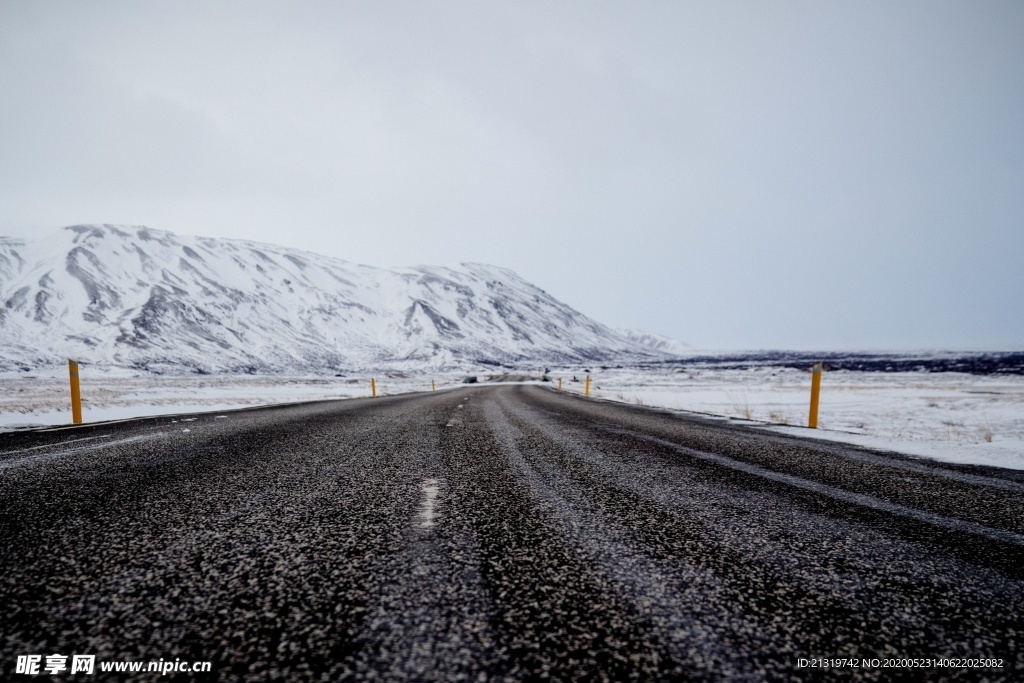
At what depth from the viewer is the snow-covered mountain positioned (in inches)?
3652

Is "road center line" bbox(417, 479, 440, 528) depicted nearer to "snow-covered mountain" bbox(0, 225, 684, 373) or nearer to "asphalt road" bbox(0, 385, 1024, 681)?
"asphalt road" bbox(0, 385, 1024, 681)

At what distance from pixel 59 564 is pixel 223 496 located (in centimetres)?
107

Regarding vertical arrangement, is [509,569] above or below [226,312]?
below

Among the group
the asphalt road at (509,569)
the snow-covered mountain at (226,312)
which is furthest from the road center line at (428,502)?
the snow-covered mountain at (226,312)

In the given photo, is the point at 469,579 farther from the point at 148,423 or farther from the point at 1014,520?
the point at 148,423

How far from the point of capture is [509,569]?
1.83 m

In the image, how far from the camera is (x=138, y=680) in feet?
3.70

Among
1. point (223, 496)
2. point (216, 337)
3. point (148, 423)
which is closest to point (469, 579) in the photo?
point (223, 496)

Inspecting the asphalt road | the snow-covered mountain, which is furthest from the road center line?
the snow-covered mountain

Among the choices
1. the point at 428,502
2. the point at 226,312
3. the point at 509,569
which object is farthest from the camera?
the point at 226,312

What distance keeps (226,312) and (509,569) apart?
138m

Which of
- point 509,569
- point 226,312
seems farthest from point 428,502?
point 226,312

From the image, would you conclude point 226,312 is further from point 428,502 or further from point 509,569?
point 509,569

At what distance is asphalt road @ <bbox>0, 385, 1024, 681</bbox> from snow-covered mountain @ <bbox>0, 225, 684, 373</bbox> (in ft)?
322
